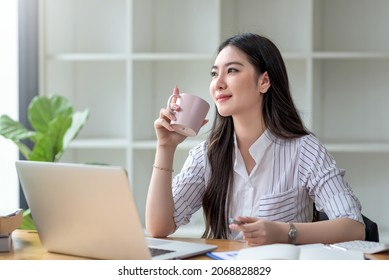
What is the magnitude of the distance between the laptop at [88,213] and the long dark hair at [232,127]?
487 millimetres

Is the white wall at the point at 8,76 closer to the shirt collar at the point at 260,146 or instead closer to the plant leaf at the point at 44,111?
the plant leaf at the point at 44,111

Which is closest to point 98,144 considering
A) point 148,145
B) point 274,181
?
point 148,145

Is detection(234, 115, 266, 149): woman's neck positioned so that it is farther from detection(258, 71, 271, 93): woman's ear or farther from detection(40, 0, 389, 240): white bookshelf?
detection(40, 0, 389, 240): white bookshelf

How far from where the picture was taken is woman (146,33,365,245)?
7.04 feet

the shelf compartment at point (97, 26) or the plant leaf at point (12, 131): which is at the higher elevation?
the shelf compartment at point (97, 26)

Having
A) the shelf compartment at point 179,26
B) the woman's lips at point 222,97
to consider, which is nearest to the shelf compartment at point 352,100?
the shelf compartment at point 179,26

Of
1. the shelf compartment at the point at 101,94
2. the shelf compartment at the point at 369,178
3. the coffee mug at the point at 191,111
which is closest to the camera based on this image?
the coffee mug at the point at 191,111

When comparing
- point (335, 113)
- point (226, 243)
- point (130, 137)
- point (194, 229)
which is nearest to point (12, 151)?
point (130, 137)

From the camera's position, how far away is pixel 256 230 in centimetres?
176

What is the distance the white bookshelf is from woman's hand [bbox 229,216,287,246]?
179 centimetres

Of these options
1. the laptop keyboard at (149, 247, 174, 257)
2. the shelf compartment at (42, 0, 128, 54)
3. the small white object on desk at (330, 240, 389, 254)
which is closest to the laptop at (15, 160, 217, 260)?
the laptop keyboard at (149, 247, 174, 257)

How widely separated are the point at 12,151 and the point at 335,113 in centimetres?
169

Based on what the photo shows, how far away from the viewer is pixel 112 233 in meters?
1.59

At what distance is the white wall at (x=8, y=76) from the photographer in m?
3.72
